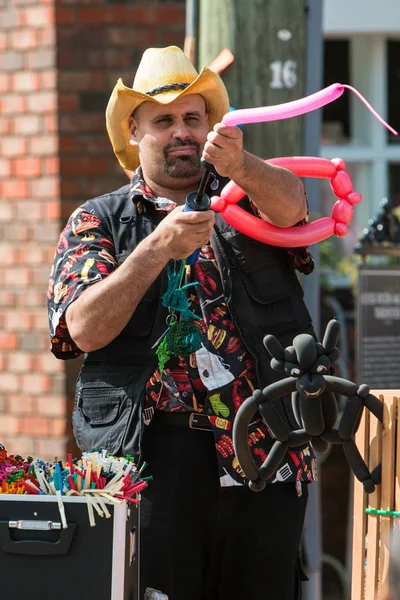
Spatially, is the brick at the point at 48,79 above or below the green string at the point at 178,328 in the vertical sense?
above

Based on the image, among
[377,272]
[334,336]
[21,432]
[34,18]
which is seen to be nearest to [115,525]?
[334,336]

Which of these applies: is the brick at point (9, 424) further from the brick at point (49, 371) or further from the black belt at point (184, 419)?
the black belt at point (184, 419)

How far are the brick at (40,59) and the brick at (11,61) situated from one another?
0.03m

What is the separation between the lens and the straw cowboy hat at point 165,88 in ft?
9.46

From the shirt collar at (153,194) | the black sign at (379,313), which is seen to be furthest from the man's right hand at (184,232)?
the black sign at (379,313)

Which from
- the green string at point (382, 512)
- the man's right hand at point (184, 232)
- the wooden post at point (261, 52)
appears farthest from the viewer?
the wooden post at point (261, 52)

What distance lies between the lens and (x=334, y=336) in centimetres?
213

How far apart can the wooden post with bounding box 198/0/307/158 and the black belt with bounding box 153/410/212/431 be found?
3.63 feet

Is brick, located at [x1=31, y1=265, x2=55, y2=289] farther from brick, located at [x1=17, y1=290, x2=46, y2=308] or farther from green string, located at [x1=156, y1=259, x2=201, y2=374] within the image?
green string, located at [x1=156, y1=259, x2=201, y2=374]

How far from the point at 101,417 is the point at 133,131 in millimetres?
787

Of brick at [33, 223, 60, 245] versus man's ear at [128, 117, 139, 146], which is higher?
man's ear at [128, 117, 139, 146]

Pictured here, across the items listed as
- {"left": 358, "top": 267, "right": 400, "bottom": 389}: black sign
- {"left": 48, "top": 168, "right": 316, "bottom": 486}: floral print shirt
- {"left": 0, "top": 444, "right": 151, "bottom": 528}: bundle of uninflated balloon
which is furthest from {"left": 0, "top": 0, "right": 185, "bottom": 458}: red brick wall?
{"left": 0, "top": 444, "right": 151, "bottom": 528}: bundle of uninflated balloon

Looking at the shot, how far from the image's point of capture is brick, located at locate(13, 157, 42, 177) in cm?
525

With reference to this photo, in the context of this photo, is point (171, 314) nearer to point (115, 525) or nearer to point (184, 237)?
point (184, 237)
